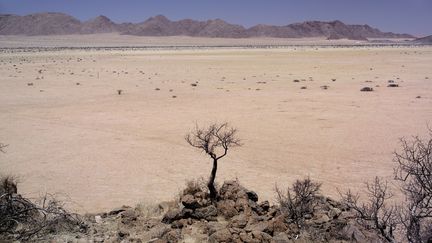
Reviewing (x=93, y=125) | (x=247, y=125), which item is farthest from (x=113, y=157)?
(x=247, y=125)

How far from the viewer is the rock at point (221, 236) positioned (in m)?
6.21

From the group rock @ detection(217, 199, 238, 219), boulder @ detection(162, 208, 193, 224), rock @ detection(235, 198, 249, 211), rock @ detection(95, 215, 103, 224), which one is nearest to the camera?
boulder @ detection(162, 208, 193, 224)

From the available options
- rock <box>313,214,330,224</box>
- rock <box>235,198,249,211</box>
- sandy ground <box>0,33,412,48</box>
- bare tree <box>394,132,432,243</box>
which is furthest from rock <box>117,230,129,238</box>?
sandy ground <box>0,33,412,48</box>

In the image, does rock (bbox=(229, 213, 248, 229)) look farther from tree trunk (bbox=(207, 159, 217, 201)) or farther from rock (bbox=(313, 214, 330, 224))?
rock (bbox=(313, 214, 330, 224))

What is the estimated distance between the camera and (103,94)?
25.7 meters

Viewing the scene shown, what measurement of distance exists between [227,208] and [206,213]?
14.8 inches

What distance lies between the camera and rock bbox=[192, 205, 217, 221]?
7.41 meters

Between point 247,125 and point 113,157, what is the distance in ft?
19.0

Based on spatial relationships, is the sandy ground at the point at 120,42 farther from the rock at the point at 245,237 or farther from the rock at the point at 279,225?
the rock at the point at 245,237

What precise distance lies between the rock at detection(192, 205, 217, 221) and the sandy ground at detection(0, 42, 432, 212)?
7.47 ft

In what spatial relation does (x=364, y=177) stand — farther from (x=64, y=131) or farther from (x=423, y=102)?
(x=423, y=102)

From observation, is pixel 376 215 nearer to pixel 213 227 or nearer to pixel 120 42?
pixel 213 227

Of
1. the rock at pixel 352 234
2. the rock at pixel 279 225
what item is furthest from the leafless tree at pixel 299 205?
the rock at pixel 352 234

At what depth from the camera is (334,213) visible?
24.6ft
